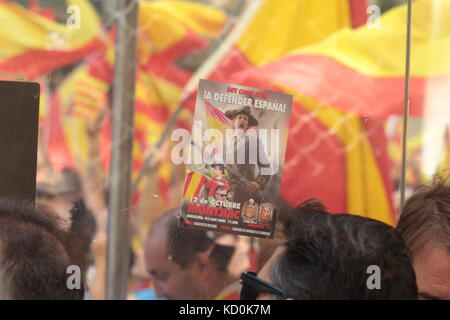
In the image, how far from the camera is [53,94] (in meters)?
1.76

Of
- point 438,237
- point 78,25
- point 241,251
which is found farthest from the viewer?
point 438,237

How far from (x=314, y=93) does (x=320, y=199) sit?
283 mm

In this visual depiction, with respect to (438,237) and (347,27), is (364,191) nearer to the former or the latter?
(438,237)

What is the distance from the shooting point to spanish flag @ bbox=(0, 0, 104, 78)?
5.71 ft

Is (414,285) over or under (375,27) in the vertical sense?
under

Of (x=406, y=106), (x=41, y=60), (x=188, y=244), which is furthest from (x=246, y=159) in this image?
(x=41, y=60)

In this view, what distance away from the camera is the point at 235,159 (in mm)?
1869

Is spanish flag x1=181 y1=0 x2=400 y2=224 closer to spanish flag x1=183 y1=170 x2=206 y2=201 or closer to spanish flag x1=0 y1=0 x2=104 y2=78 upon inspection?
spanish flag x1=183 y1=170 x2=206 y2=201

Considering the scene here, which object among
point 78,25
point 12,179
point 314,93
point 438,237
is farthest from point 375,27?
point 12,179

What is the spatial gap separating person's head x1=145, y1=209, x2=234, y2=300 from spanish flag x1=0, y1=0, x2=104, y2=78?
0.47 meters

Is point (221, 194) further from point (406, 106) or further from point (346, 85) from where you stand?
point (406, 106)

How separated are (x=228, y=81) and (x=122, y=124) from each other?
0.30m

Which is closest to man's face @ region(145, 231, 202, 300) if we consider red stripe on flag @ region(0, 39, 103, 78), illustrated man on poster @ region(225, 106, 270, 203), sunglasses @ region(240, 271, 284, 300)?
sunglasses @ region(240, 271, 284, 300)

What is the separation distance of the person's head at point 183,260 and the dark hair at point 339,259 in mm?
158
